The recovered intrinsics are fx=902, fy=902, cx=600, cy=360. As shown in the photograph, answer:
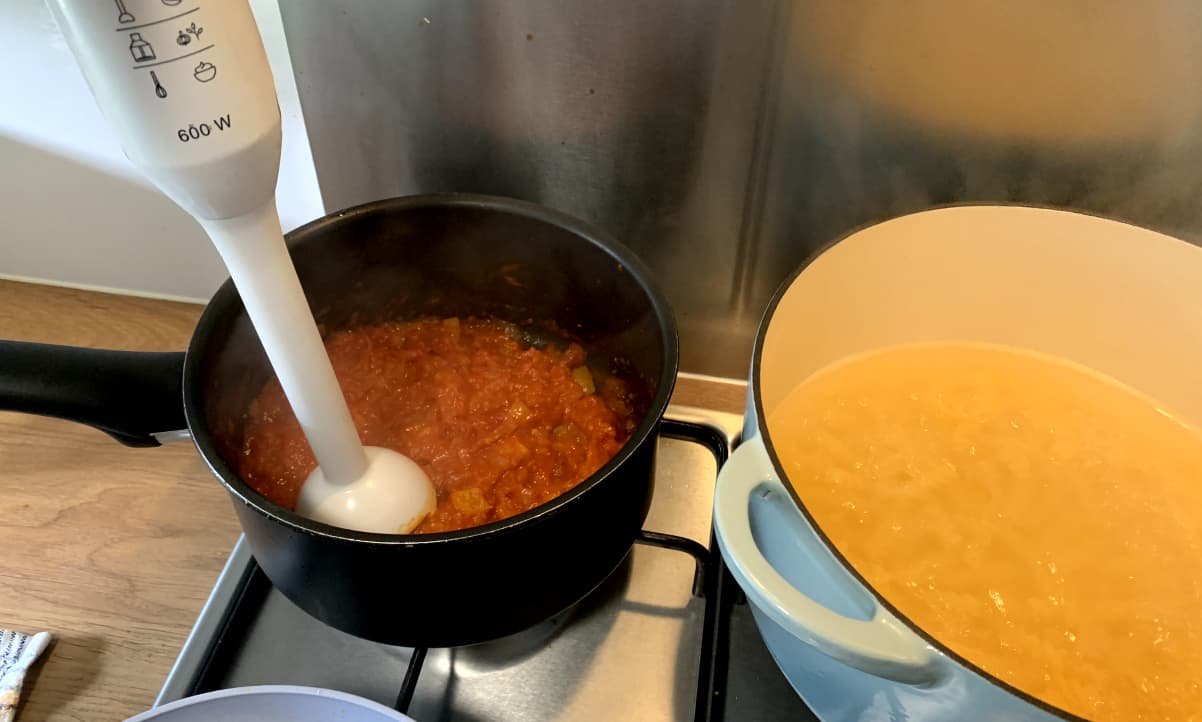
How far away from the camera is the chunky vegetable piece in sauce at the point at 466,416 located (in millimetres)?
632

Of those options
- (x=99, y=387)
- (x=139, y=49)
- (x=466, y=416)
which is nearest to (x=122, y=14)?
(x=139, y=49)

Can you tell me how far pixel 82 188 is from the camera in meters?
0.76

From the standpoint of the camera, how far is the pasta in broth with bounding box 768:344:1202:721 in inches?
20.0

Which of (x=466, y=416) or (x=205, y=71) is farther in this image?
(x=466, y=416)

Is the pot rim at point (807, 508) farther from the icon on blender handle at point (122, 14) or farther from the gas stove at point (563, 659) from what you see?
the icon on blender handle at point (122, 14)

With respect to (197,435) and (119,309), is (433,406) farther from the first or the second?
(119,309)

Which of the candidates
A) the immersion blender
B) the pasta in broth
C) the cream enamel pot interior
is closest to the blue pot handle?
Result: the cream enamel pot interior

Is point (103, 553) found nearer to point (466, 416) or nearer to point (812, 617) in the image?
point (466, 416)

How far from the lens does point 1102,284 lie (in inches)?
25.2

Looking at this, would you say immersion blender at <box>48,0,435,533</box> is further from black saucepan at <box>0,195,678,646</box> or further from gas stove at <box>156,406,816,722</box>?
gas stove at <box>156,406,816,722</box>

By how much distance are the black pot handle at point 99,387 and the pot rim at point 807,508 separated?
346 mm

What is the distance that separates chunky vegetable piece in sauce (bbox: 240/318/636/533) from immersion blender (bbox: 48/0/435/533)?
0.18 meters

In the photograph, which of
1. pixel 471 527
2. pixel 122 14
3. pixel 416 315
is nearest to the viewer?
pixel 122 14

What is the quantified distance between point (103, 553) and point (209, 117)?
437 millimetres
